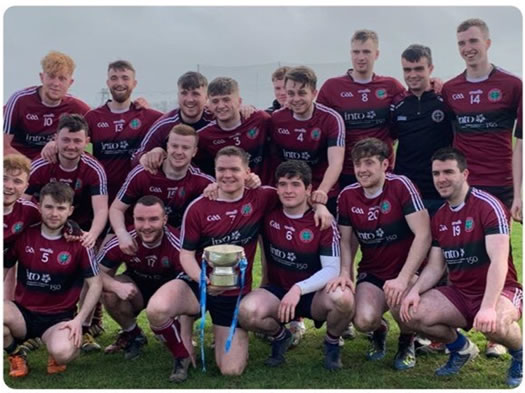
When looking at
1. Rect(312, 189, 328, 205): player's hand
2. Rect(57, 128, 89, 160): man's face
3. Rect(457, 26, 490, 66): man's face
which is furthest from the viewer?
Rect(57, 128, 89, 160): man's face

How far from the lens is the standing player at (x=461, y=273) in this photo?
4027 millimetres

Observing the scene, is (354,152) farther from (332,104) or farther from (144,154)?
(144,154)

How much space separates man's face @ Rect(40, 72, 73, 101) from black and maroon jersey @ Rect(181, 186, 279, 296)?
1.88m

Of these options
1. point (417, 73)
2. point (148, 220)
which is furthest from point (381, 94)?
point (148, 220)

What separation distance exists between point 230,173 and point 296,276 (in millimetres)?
928

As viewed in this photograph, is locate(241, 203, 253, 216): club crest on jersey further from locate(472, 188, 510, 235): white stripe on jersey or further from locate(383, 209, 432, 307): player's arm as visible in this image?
locate(472, 188, 510, 235): white stripe on jersey

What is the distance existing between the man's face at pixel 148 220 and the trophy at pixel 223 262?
57cm

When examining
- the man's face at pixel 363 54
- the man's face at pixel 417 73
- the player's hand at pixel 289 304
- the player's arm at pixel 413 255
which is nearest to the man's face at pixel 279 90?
the man's face at pixel 363 54

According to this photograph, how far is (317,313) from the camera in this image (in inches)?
173

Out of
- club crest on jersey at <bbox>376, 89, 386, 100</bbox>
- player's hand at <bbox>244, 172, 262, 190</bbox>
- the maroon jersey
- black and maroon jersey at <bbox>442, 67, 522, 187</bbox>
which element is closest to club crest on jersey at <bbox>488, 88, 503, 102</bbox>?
black and maroon jersey at <bbox>442, 67, 522, 187</bbox>

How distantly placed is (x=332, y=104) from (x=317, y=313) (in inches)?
73.8

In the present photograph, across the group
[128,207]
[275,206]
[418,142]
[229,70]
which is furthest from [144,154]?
[229,70]

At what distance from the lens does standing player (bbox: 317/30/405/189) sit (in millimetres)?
5094

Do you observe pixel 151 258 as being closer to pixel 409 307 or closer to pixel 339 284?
pixel 339 284
